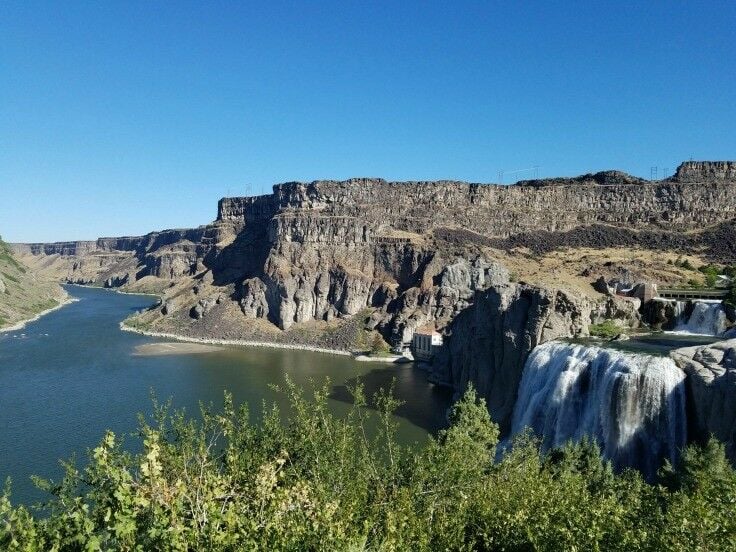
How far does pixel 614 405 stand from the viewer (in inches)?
1291

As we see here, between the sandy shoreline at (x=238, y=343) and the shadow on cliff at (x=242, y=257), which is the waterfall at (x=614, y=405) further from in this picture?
→ the shadow on cliff at (x=242, y=257)

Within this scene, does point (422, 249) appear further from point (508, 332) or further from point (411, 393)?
point (508, 332)

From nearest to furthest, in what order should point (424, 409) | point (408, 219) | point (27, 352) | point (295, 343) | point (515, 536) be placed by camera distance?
point (515, 536) → point (424, 409) → point (27, 352) → point (295, 343) → point (408, 219)

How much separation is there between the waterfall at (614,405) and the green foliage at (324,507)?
12.4m

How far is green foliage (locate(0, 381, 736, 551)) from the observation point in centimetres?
972

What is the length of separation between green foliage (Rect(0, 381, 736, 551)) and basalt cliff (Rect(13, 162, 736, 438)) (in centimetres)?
4964

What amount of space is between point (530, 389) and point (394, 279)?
191ft

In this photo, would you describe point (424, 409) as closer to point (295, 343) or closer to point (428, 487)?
point (428, 487)

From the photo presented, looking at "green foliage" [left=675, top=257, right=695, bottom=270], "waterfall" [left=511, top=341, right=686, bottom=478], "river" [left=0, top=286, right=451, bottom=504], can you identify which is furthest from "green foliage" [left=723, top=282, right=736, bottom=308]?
"green foliage" [left=675, top=257, right=695, bottom=270]

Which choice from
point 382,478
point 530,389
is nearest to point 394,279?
point 530,389

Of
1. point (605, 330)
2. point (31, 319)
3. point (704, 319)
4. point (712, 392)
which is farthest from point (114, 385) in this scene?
point (31, 319)

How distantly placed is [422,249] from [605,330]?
167 ft

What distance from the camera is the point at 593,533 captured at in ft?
35.3

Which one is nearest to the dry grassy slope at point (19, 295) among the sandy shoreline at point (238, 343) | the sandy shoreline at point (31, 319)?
the sandy shoreline at point (31, 319)
